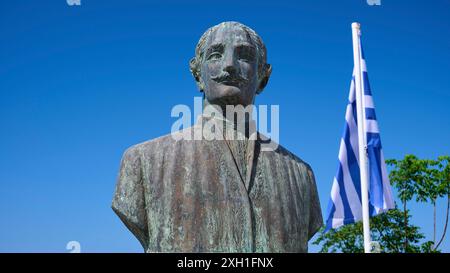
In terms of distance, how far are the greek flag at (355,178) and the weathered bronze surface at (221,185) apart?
905cm

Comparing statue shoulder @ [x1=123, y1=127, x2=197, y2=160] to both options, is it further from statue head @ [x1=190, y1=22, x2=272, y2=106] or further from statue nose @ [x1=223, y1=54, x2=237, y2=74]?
statue nose @ [x1=223, y1=54, x2=237, y2=74]

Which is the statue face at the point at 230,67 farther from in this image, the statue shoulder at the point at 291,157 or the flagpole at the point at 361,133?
the flagpole at the point at 361,133

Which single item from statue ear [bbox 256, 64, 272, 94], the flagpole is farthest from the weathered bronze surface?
the flagpole

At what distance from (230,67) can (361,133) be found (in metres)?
9.56

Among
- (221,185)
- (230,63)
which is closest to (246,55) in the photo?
(230,63)

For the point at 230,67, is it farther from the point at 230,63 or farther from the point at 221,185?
the point at 221,185

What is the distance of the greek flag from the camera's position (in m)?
13.9

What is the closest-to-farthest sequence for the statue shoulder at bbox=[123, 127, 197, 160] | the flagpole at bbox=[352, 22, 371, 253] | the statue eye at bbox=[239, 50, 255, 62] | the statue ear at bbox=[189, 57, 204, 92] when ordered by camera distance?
the statue shoulder at bbox=[123, 127, 197, 160] → the statue eye at bbox=[239, 50, 255, 62] → the statue ear at bbox=[189, 57, 204, 92] → the flagpole at bbox=[352, 22, 371, 253]

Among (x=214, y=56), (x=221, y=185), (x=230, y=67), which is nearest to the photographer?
(x=221, y=185)

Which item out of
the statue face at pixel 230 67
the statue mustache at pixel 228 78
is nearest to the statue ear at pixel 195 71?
the statue face at pixel 230 67

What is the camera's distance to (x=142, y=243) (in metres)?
4.84

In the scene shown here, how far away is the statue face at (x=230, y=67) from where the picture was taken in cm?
495

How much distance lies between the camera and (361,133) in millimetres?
13945
